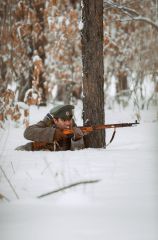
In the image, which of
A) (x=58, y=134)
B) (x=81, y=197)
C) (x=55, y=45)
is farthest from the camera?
(x=55, y=45)

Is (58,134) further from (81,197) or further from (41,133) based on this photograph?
(81,197)

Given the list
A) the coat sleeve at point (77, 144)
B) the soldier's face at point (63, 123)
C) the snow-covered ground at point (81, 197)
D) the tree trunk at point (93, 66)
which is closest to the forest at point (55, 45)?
the tree trunk at point (93, 66)

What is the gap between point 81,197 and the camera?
2.88m

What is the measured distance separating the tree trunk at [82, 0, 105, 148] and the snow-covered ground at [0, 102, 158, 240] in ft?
2.41

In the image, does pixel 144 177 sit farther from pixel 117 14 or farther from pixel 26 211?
pixel 117 14

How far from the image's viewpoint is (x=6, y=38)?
8.16 metres

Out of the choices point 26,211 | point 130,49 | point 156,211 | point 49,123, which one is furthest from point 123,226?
point 130,49

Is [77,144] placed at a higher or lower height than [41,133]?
lower

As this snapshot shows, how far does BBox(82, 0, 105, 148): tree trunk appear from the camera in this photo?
4.86 meters

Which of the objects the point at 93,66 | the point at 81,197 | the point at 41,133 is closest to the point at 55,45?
the point at 93,66

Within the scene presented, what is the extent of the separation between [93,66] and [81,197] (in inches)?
89.0

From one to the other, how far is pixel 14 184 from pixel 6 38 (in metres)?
5.31

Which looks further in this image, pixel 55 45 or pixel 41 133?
pixel 55 45

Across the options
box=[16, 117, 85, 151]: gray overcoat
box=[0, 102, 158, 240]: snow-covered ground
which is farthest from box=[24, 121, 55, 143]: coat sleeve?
box=[0, 102, 158, 240]: snow-covered ground
